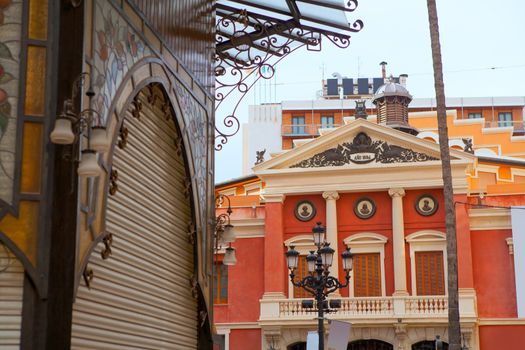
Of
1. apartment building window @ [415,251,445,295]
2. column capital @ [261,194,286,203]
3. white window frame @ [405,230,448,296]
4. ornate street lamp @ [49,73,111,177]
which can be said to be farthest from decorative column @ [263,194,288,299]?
ornate street lamp @ [49,73,111,177]

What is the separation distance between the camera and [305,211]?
→ 35094 mm

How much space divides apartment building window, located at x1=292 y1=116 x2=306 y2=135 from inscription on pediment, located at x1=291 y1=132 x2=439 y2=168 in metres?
26.6

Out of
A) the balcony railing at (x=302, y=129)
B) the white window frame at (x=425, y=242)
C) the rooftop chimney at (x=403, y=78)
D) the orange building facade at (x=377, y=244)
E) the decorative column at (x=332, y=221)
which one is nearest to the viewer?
the orange building facade at (x=377, y=244)

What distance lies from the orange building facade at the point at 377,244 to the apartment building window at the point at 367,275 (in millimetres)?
38

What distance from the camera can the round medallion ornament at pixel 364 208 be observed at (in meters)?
34.7

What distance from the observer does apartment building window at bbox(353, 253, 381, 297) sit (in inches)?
1335

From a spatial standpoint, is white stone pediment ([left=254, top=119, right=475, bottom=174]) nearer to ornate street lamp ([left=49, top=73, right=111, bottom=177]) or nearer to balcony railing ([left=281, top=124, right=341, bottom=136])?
balcony railing ([left=281, top=124, right=341, bottom=136])

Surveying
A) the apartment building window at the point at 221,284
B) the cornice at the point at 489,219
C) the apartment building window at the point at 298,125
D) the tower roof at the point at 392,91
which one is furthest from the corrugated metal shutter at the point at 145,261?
the apartment building window at the point at 298,125

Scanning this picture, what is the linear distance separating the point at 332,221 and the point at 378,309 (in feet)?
12.5

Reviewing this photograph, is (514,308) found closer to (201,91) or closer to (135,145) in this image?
(201,91)

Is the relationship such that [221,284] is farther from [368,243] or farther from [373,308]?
[373,308]

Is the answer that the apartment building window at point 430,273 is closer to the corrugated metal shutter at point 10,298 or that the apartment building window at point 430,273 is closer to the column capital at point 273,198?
the column capital at point 273,198

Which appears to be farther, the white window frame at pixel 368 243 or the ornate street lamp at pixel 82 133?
the white window frame at pixel 368 243

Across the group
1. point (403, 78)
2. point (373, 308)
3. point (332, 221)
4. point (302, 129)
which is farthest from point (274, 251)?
point (403, 78)
